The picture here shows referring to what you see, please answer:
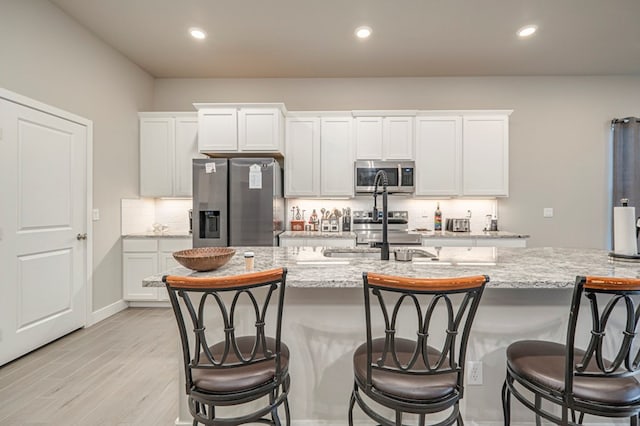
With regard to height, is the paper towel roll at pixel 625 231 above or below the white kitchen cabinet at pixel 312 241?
above

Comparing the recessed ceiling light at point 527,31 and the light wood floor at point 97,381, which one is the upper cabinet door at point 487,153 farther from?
the light wood floor at point 97,381

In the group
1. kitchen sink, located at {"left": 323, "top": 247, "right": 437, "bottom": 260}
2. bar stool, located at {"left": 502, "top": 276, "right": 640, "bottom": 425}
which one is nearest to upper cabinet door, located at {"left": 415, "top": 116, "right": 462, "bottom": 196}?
kitchen sink, located at {"left": 323, "top": 247, "right": 437, "bottom": 260}

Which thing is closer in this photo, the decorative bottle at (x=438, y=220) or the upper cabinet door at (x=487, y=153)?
the upper cabinet door at (x=487, y=153)

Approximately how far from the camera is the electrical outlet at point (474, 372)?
64.6 inches

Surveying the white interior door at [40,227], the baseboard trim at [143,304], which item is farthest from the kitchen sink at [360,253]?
the baseboard trim at [143,304]

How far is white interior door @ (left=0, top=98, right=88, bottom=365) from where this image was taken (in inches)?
97.8

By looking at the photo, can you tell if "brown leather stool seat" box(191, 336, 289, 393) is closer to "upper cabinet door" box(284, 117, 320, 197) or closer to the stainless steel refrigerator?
the stainless steel refrigerator

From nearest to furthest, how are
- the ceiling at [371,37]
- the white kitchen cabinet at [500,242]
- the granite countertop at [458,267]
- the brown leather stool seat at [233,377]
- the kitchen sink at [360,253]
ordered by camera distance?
the brown leather stool seat at [233,377]
the granite countertop at [458,267]
the kitchen sink at [360,253]
the ceiling at [371,37]
the white kitchen cabinet at [500,242]

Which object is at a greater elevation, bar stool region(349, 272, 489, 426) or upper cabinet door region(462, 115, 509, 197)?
upper cabinet door region(462, 115, 509, 197)

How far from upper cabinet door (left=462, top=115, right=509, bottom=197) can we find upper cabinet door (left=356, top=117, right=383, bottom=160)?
1.11 m

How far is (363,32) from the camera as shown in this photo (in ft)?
10.5

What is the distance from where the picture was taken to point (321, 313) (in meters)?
1.65

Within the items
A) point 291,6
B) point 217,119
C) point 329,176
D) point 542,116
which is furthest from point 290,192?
point 542,116

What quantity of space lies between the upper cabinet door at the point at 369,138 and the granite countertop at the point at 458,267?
7.11ft
